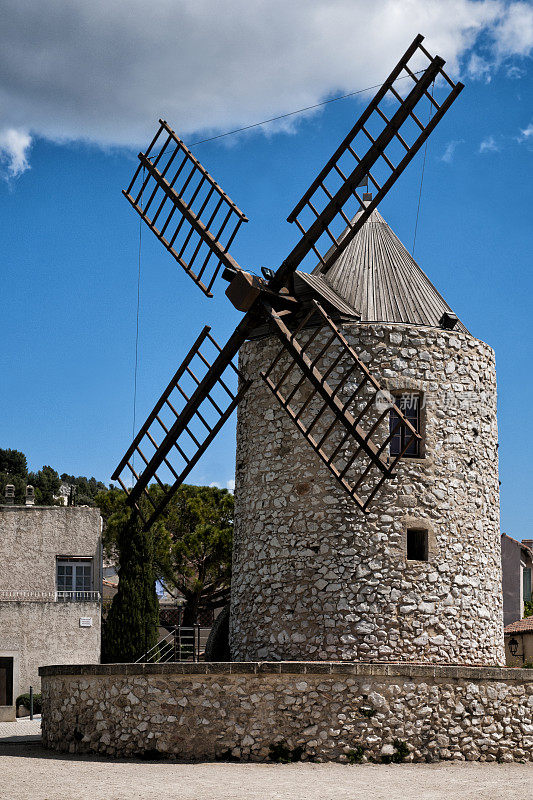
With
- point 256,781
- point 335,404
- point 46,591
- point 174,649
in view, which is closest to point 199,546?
point 46,591

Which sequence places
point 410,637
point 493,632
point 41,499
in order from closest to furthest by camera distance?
point 410,637 → point 493,632 → point 41,499

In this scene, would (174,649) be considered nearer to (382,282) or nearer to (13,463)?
(382,282)

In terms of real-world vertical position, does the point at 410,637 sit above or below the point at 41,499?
below

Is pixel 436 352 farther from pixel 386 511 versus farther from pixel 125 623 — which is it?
pixel 125 623

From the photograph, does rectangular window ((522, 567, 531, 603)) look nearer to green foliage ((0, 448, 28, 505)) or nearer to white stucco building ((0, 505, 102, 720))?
white stucco building ((0, 505, 102, 720))

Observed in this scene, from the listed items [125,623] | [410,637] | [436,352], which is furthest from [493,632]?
[125,623]

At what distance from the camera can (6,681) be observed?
78.3 feet

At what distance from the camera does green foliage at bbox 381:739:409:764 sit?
11.5m

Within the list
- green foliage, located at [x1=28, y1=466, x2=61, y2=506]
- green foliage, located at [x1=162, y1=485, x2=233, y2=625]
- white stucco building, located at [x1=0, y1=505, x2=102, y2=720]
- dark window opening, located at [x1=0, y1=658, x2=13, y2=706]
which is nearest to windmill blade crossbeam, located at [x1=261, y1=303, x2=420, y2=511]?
white stucco building, located at [x1=0, y1=505, x2=102, y2=720]

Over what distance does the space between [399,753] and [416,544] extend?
3132 millimetres

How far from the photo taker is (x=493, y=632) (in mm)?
14148

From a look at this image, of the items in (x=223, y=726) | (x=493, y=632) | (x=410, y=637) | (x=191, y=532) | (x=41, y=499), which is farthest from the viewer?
(x=41, y=499)

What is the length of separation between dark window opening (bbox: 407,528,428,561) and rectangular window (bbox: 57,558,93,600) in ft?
44.9

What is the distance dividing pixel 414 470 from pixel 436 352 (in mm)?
1686
